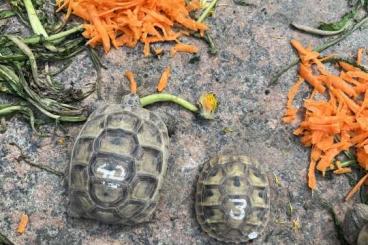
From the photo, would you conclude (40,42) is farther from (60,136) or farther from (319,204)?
A: (319,204)

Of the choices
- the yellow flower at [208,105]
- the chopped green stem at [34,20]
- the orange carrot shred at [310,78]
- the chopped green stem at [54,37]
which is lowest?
the yellow flower at [208,105]

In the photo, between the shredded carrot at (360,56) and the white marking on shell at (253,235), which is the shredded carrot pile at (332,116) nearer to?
the shredded carrot at (360,56)

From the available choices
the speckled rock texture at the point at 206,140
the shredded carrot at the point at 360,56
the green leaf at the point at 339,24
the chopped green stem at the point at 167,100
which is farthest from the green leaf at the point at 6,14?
the shredded carrot at the point at 360,56

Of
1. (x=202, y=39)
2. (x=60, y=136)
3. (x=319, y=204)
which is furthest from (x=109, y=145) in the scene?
(x=319, y=204)

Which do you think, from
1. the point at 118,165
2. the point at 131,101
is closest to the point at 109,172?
the point at 118,165

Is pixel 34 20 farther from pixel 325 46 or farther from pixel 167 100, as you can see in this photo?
pixel 325 46
